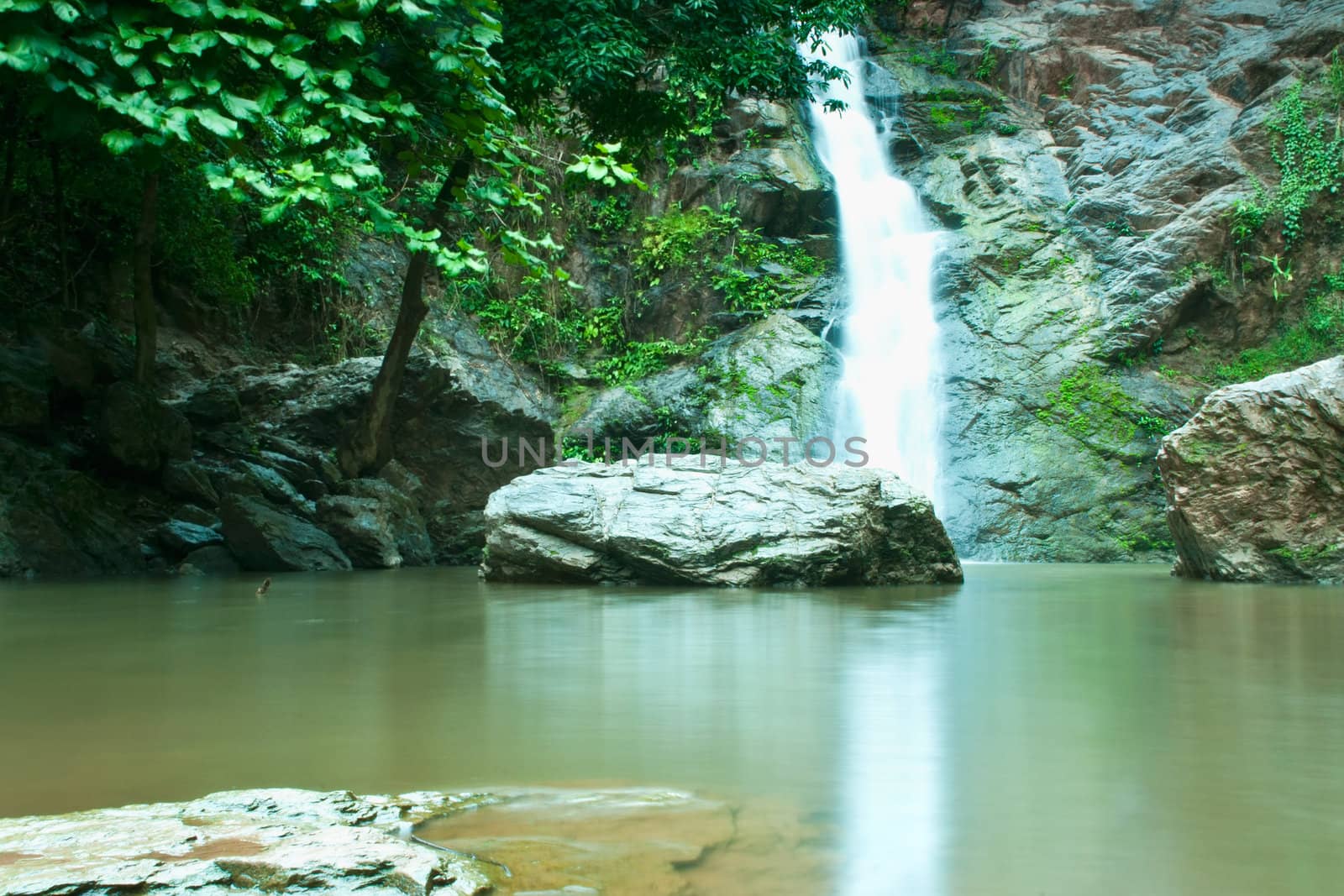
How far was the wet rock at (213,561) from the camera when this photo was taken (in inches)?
364

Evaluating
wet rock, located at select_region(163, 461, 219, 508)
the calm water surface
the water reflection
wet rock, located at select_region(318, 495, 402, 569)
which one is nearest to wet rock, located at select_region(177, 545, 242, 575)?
wet rock, located at select_region(163, 461, 219, 508)

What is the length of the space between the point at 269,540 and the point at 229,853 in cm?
845

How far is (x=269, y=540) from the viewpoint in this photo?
9.41 meters

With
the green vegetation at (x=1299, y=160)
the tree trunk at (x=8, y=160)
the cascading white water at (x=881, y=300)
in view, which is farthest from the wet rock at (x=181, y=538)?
the green vegetation at (x=1299, y=160)

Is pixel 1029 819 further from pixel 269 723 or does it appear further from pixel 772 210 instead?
pixel 772 210

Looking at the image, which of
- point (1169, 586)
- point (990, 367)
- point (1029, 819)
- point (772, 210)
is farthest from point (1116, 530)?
point (1029, 819)

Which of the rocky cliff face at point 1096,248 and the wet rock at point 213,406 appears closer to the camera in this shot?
the wet rock at point 213,406

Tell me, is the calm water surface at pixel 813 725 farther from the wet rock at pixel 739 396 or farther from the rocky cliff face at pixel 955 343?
the wet rock at pixel 739 396

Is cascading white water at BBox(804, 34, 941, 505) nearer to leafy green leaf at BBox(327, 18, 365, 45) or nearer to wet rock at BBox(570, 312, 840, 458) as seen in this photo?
wet rock at BBox(570, 312, 840, 458)

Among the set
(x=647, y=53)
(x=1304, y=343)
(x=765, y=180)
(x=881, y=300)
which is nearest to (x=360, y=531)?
(x=647, y=53)

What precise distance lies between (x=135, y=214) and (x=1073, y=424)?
12.6 m

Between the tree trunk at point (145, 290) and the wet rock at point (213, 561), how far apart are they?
2.04 m

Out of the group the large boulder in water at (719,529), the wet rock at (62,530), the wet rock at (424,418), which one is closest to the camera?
the large boulder in water at (719,529)

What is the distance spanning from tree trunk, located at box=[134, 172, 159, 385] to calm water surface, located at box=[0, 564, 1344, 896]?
553 cm
